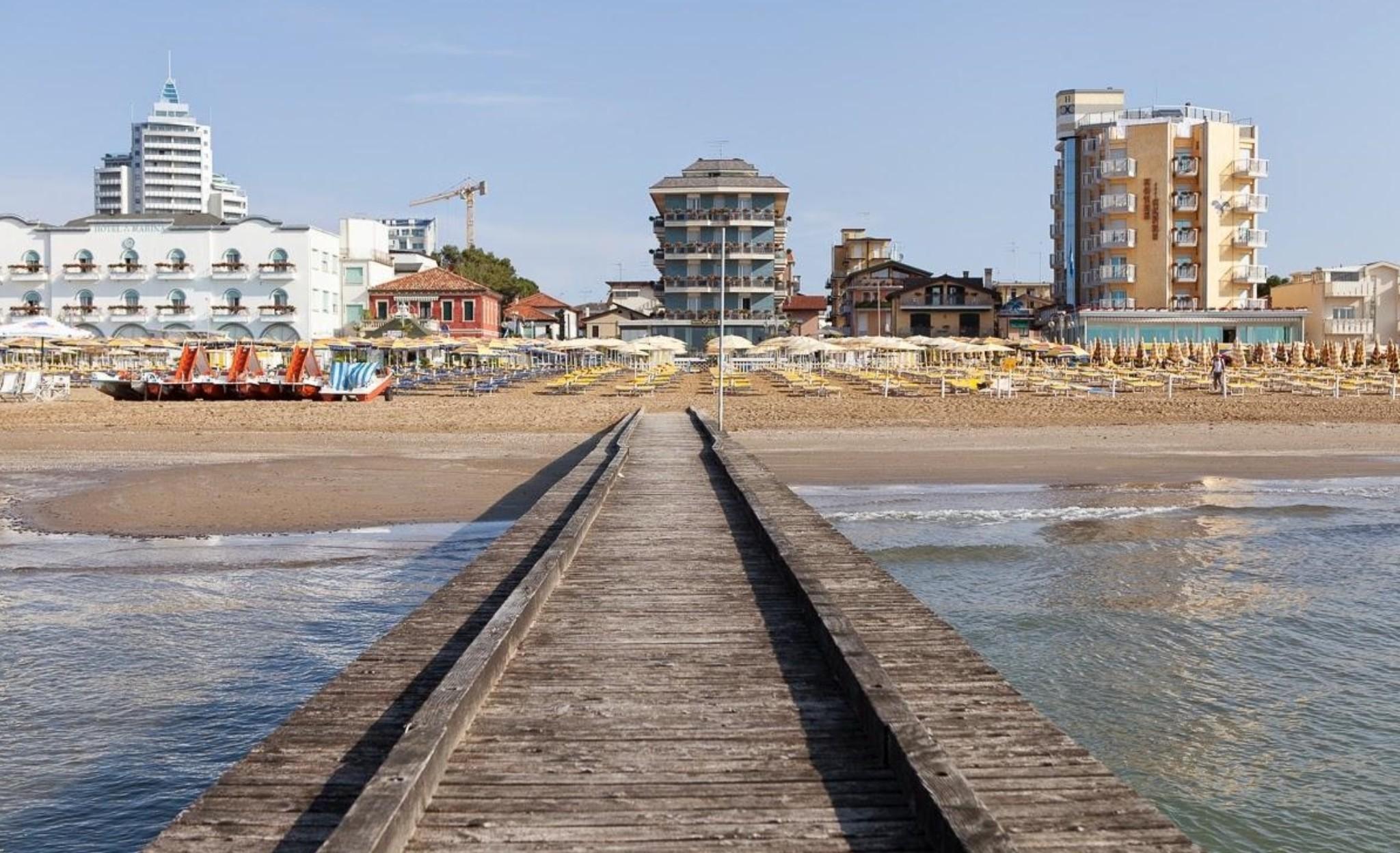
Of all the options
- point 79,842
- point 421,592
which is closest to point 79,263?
point 421,592

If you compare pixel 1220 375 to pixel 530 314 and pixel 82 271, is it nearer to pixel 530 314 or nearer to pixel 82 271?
pixel 82 271

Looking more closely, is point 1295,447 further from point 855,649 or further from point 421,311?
point 421,311

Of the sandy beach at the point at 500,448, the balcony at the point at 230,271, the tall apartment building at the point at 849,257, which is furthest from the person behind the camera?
the tall apartment building at the point at 849,257

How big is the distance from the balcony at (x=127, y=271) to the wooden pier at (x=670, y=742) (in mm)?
72367

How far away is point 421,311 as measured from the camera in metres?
80.9

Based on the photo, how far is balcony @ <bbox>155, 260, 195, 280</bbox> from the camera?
73.5 meters

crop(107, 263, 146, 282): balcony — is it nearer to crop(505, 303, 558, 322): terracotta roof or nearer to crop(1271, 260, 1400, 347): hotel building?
crop(505, 303, 558, 322): terracotta roof

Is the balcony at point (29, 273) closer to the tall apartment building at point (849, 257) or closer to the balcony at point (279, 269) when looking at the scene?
the balcony at point (279, 269)

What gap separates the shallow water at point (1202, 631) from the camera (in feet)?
23.2

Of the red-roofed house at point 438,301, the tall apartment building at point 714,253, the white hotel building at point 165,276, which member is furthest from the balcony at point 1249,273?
the white hotel building at point 165,276

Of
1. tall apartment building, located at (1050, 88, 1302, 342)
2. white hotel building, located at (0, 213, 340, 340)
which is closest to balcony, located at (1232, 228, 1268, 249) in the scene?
tall apartment building, located at (1050, 88, 1302, 342)

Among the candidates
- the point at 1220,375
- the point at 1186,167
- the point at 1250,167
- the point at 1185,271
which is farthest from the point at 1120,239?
the point at 1220,375

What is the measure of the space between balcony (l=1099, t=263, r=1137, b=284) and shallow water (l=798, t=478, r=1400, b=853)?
60.9 meters

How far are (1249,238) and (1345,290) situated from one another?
21.3 ft
